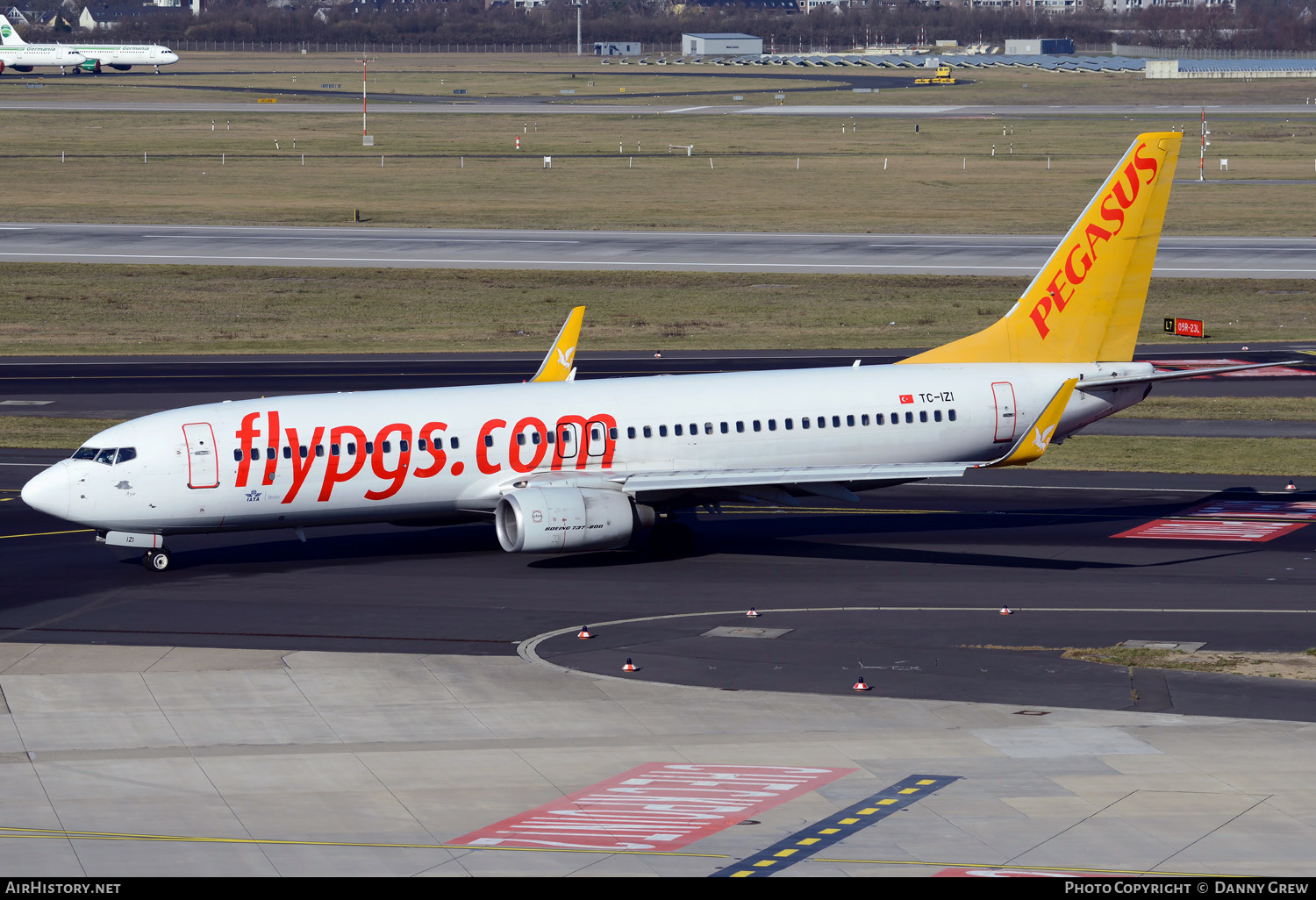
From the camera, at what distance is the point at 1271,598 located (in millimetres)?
38438

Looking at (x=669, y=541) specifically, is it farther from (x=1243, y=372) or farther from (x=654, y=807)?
(x=1243, y=372)

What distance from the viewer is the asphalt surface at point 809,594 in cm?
3325

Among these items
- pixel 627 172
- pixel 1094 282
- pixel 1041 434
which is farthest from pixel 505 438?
pixel 627 172

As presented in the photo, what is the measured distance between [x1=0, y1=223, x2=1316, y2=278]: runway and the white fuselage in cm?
5054

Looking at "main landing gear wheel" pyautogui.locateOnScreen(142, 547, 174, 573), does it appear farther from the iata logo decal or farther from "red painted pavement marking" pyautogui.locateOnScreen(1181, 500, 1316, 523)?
"red painted pavement marking" pyautogui.locateOnScreen(1181, 500, 1316, 523)

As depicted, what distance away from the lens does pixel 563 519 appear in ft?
131

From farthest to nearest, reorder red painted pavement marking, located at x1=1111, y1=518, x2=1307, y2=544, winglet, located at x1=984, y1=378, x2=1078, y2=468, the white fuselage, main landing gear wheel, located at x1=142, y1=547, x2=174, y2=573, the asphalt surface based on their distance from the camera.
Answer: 1. red painted pavement marking, located at x1=1111, y1=518, x2=1307, y2=544
2. main landing gear wheel, located at x1=142, y1=547, x2=174, y2=573
3. winglet, located at x1=984, y1=378, x2=1078, y2=468
4. the white fuselage
5. the asphalt surface

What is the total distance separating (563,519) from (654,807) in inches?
612

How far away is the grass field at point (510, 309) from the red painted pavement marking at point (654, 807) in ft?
168

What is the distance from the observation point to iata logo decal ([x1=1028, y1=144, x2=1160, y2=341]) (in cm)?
4647

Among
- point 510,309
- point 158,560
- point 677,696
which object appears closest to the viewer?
point 677,696

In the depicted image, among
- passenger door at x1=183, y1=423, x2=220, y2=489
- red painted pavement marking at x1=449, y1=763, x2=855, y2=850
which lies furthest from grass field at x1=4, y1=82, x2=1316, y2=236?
red painted pavement marking at x1=449, y1=763, x2=855, y2=850
